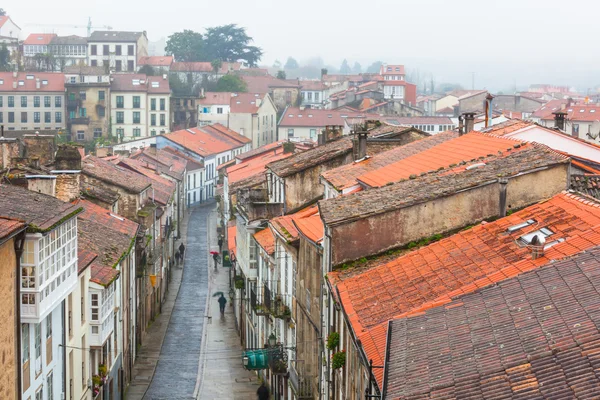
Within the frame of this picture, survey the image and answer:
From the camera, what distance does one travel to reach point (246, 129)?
129 m

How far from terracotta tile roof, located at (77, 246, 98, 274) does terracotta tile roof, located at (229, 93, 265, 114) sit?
316 feet

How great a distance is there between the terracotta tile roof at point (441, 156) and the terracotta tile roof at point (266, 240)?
7.52m

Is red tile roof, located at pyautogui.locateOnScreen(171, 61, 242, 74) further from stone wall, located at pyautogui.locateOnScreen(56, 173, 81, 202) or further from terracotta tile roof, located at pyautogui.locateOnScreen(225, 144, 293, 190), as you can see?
stone wall, located at pyautogui.locateOnScreen(56, 173, 81, 202)

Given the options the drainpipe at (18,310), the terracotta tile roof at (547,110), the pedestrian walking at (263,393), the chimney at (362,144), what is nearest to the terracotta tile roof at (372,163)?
the chimney at (362,144)

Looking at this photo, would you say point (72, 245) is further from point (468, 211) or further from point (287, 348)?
point (468, 211)

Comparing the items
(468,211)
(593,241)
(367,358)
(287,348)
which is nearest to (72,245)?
(287,348)

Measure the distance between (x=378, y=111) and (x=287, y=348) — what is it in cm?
9094

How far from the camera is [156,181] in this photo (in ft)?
227

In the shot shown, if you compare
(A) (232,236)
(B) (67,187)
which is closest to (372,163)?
(B) (67,187)

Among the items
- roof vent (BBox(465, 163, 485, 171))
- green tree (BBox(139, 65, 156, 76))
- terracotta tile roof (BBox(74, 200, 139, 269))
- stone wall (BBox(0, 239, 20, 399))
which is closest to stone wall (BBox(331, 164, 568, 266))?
roof vent (BBox(465, 163, 485, 171))

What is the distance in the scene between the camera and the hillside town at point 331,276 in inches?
575

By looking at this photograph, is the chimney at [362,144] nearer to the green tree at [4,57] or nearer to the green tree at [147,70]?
the green tree at [147,70]

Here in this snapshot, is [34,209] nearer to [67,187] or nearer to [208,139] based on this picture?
[67,187]

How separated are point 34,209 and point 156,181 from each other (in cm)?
4301
